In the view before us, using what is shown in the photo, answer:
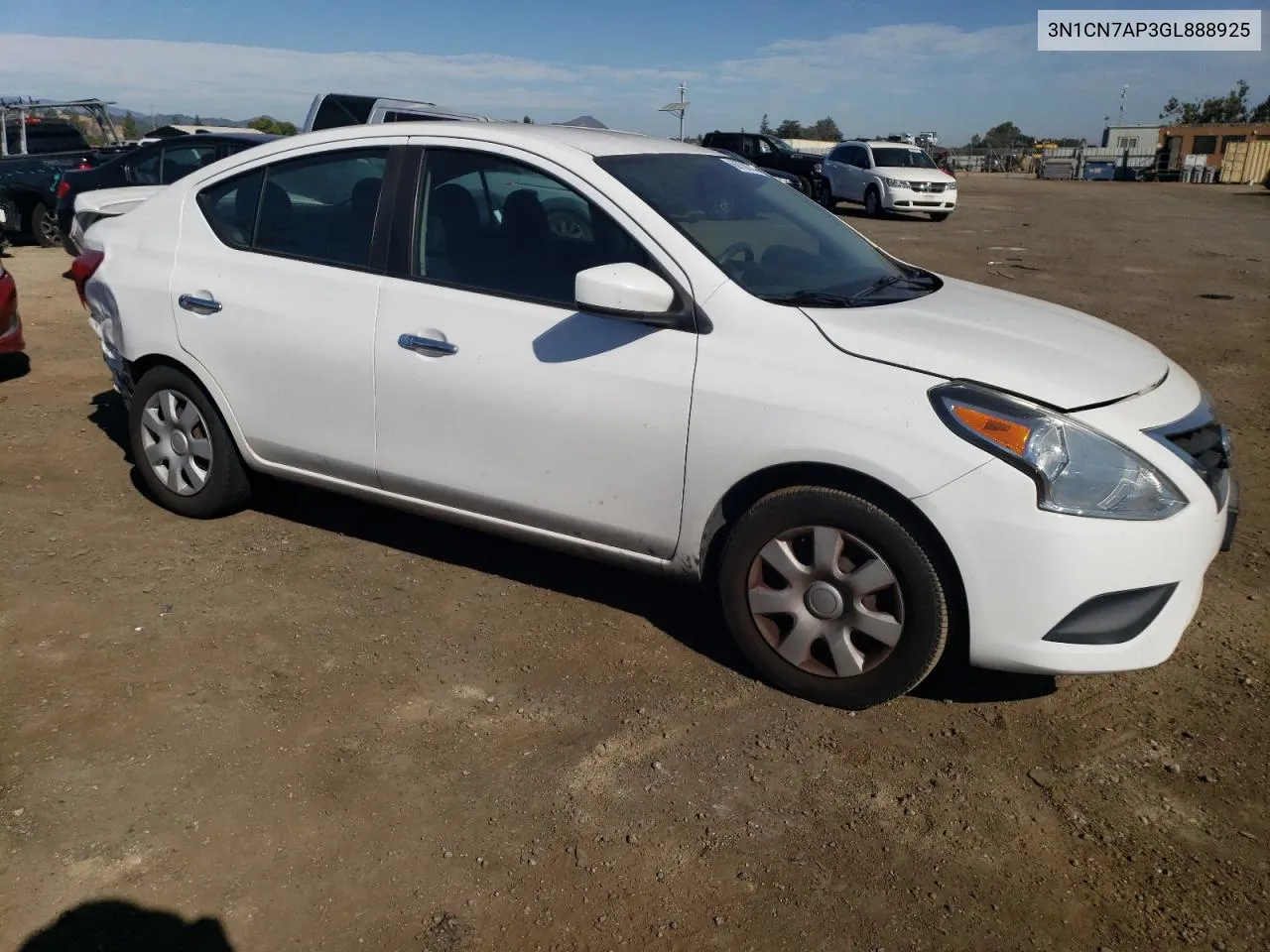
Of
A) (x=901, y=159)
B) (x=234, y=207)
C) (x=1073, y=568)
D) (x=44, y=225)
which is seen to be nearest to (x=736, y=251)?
(x=1073, y=568)

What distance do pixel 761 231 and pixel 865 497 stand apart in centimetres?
128

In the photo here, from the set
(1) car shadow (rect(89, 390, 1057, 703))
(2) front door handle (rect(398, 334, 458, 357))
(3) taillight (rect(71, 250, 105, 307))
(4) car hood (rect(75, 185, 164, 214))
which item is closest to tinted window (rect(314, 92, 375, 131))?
(4) car hood (rect(75, 185, 164, 214))

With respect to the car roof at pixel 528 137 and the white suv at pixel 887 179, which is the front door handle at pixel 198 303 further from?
the white suv at pixel 887 179

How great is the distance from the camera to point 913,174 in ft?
72.7

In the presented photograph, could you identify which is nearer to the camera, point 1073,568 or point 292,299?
point 1073,568

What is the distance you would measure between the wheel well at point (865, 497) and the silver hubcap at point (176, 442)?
2.44 m

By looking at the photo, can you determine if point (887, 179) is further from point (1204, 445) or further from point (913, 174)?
point (1204, 445)

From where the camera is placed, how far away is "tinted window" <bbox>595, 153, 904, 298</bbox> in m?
3.48

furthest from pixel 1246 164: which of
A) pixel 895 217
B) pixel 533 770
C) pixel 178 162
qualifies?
pixel 533 770

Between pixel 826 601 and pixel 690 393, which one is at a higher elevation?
pixel 690 393

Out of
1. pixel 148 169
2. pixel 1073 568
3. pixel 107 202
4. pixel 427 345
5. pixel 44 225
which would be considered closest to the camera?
pixel 1073 568

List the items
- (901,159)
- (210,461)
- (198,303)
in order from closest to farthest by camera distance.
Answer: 1. (198,303)
2. (210,461)
3. (901,159)

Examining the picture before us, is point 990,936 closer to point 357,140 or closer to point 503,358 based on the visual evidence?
point 503,358

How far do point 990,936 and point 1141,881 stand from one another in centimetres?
47
